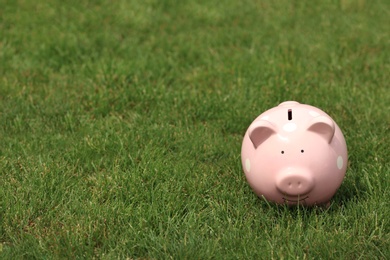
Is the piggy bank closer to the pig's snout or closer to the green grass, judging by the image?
the pig's snout

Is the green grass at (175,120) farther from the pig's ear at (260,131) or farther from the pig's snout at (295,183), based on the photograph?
the pig's ear at (260,131)

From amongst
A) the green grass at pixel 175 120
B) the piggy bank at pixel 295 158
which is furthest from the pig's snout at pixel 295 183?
the green grass at pixel 175 120

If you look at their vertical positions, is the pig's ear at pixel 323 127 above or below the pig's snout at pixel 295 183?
above

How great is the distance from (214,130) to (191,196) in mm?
982

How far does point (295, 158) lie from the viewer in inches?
138

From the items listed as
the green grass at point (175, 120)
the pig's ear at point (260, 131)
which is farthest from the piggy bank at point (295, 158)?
the green grass at point (175, 120)

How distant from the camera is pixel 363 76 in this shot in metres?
5.68

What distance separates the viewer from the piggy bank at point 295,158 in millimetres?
3498

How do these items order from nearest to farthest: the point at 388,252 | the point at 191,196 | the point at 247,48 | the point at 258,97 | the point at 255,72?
the point at 388,252, the point at 191,196, the point at 258,97, the point at 255,72, the point at 247,48

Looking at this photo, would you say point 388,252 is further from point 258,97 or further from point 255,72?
point 255,72

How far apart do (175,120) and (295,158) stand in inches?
64.7

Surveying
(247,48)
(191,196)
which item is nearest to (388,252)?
(191,196)

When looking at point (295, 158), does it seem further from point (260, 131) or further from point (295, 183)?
point (260, 131)

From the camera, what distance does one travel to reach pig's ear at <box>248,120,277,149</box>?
3.55 meters
